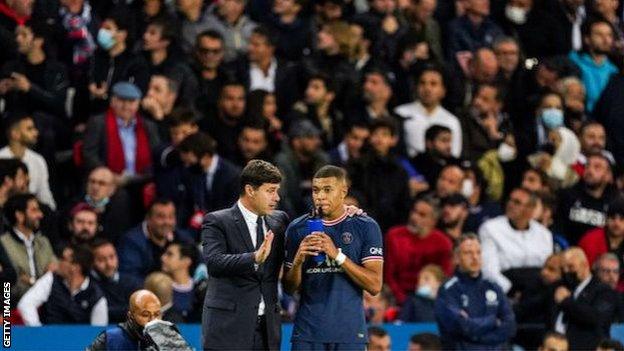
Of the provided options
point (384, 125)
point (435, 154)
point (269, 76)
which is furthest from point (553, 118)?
point (269, 76)

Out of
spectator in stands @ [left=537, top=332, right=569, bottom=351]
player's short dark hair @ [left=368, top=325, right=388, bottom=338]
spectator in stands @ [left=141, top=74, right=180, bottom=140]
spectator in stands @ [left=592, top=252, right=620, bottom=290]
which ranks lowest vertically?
spectator in stands @ [left=537, top=332, right=569, bottom=351]

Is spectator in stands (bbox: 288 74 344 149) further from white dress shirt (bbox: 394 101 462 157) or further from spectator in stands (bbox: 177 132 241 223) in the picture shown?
spectator in stands (bbox: 177 132 241 223)

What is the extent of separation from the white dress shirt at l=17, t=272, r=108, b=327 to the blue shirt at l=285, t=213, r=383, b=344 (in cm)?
454

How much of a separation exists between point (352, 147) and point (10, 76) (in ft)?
11.9

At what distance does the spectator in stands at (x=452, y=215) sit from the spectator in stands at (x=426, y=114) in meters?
1.36

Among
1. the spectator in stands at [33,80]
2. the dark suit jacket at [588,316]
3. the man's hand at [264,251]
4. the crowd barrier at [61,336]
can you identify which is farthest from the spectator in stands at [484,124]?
the man's hand at [264,251]

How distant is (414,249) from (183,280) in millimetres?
2495

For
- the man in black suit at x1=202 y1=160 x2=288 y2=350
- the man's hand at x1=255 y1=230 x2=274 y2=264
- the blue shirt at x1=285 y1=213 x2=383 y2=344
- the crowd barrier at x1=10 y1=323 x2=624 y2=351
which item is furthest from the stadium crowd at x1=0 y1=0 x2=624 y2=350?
the man's hand at x1=255 y1=230 x2=274 y2=264

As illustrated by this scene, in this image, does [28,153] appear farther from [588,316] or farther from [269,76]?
[588,316]

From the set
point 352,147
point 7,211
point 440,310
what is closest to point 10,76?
point 7,211

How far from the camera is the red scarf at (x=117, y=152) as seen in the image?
63.3ft

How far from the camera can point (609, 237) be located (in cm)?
2002

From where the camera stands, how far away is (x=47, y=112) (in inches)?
775

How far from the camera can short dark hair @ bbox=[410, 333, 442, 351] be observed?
17.3m
